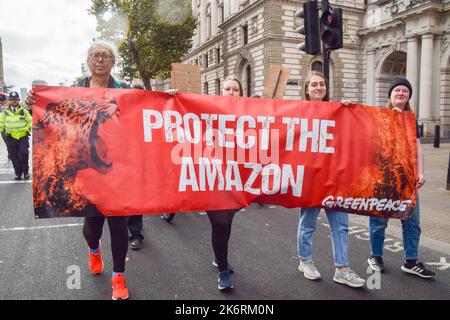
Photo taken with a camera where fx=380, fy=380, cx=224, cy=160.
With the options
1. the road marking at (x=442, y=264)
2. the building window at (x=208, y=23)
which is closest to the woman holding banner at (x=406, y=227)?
the road marking at (x=442, y=264)

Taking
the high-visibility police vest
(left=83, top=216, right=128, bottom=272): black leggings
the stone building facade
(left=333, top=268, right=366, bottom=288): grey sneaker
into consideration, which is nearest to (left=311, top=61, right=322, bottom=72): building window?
the stone building facade

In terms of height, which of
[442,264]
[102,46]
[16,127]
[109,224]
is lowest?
[442,264]

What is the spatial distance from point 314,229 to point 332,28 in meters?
4.92

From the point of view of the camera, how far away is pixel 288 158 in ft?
11.2

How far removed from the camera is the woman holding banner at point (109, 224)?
311 cm

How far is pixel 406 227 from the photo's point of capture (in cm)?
371

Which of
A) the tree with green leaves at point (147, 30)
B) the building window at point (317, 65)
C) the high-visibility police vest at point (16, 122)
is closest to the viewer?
the high-visibility police vest at point (16, 122)

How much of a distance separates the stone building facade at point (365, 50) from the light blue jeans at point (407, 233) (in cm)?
2601

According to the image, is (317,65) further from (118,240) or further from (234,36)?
(118,240)

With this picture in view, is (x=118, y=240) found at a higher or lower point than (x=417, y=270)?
higher

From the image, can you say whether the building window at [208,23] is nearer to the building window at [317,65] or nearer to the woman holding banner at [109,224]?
the building window at [317,65]

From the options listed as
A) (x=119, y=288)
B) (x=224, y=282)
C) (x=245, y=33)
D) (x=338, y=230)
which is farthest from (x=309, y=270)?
(x=245, y=33)
